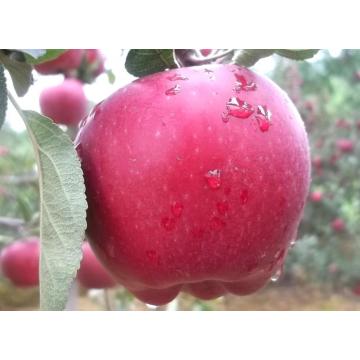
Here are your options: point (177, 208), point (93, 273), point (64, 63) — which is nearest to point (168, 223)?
point (177, 208)

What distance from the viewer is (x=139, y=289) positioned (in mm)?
485

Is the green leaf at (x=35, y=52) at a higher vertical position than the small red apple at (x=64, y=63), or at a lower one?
higher

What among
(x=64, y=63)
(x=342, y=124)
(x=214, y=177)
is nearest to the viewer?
(x=214, y=177)

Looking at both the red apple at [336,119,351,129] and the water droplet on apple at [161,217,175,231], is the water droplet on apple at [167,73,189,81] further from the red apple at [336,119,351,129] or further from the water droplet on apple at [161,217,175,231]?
the red apple at [336,119,351,129]

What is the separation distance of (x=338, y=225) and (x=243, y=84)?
2.35 meters

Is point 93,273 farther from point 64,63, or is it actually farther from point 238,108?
point 238,108

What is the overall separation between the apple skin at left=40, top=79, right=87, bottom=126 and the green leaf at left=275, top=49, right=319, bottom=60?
0.68 meters

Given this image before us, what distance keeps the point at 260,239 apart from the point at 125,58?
0.17m

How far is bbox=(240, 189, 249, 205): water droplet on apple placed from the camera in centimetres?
41

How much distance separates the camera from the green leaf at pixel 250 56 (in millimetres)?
468

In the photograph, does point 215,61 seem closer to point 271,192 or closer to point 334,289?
point 271,192

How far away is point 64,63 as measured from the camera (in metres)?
0.99

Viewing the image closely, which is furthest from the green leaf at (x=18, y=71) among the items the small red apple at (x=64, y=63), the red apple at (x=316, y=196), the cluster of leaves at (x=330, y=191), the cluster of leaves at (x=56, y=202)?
the red apple at (x=316, y=196)

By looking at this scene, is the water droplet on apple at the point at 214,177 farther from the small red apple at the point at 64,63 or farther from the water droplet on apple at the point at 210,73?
the small red apple at the point at 64,63
